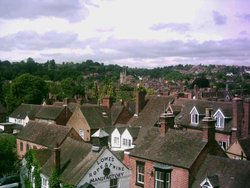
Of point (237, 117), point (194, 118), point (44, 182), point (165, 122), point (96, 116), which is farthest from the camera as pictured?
point (96, 116)

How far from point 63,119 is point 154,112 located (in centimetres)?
2322

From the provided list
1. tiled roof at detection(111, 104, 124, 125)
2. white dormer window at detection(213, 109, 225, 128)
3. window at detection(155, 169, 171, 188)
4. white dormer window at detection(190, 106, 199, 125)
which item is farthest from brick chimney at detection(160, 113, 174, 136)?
tiled roof at detection(111, 104, 124, 125)

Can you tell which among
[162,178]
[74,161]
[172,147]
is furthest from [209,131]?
[74,161]

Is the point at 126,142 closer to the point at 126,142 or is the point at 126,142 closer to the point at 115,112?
the point at 126,142

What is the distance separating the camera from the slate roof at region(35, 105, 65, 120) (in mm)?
66312

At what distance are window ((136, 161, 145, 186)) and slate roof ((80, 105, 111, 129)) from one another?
26502 millimetres

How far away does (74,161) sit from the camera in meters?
30.9

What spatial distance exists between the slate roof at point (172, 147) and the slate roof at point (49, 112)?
38.2m

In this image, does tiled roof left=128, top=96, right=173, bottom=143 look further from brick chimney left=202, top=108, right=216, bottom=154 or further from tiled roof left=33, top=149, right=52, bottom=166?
brick chimney left=202, top=108, right=216, bottom=154

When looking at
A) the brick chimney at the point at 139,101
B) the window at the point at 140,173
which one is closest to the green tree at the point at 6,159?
the window at the point at 140,173

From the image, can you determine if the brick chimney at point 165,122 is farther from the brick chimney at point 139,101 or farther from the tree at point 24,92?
the tree at point 24,92

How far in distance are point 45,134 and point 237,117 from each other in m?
22.9

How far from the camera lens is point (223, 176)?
2362 cm

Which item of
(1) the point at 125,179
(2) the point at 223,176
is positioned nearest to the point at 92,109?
(1) the point at 125,179
